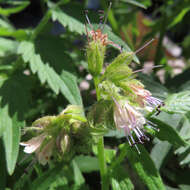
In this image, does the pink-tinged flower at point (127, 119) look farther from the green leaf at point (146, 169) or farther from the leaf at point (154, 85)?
the leaf at point (154, 85)

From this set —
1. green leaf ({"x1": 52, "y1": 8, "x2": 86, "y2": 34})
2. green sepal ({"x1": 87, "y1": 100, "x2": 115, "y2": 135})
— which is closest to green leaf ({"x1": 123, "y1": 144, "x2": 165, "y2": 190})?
green sepal ({"x1": 87, "y1": 100, "x2": 115, "y2": 135})

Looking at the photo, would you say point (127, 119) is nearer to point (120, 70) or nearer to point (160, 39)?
point (120, 70)

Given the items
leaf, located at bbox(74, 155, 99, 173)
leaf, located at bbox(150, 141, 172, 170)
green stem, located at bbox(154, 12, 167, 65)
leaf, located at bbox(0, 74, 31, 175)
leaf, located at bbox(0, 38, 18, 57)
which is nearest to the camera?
leaf, located at bbox(0, 74, 31, 175)

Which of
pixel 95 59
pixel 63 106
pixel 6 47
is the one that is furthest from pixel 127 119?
pixel 6 47

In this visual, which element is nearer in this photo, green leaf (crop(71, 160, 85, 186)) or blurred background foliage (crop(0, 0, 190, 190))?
blurred background foliage (crop(0, 0, 190, 190))

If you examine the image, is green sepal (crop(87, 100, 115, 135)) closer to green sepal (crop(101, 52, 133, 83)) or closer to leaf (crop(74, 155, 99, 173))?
green sepal (crop(101, 52, 133, 83))

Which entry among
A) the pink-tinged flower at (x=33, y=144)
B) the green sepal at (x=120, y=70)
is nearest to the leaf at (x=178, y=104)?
the green sepal at (x=120, y=70)
